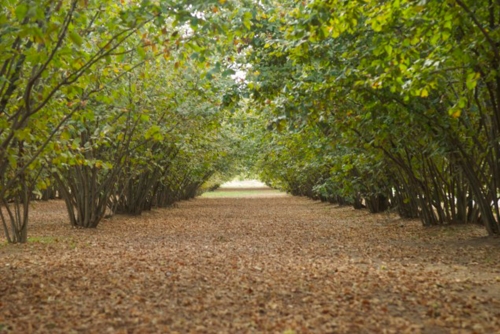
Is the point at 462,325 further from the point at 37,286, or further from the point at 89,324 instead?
the point at 37,286

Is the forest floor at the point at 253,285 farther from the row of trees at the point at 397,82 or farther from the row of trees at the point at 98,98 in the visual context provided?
the row of trees at the point at 397,82

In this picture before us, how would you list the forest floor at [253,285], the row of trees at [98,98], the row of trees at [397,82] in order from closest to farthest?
the forest floor at [253,285] < the row of trees at [98,98] < the row of trees at [397,82]

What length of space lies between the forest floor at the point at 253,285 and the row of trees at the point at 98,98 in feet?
5.35

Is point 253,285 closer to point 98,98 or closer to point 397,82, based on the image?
point 98,98

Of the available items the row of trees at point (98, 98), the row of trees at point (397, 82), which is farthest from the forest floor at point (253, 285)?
the row of trees at point (397, 82)

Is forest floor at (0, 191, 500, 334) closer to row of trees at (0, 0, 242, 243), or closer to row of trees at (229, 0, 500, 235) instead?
row of trees at (0, 0, 242, 243)

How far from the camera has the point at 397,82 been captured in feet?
28.5

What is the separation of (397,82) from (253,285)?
397 cm

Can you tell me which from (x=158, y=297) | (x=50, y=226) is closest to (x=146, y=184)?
(x=50, y=226)

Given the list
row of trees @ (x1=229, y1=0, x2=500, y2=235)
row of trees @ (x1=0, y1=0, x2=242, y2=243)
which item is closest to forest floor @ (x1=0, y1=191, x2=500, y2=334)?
row of trees @ (x1=0, y1=0, x2=242, y2=243)

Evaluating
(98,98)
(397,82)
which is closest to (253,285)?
(98,98)

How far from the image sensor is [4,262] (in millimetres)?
9500

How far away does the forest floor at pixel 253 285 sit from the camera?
559 cm

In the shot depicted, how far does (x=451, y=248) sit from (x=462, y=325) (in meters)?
5.93
